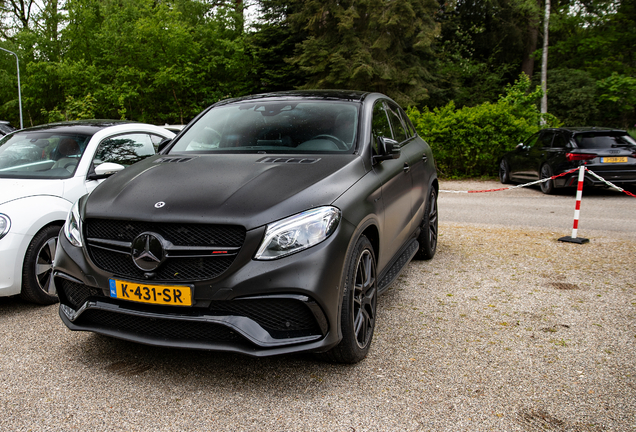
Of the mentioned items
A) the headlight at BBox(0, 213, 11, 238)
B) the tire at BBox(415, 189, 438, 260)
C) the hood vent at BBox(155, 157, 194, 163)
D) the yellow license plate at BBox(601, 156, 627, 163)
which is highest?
the hood vent at BBox(155, 157, 194, 163)

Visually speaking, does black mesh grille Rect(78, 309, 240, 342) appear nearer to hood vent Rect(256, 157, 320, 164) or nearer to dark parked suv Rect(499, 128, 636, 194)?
hood vent Rect(256, 157, 320, 164)

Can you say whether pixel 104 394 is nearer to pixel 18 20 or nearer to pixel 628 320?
pixel 628 320

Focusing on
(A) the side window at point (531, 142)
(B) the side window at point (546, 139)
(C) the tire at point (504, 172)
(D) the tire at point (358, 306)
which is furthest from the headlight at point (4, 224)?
(C) the tire at point (504, 172)

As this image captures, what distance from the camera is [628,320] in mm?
4141

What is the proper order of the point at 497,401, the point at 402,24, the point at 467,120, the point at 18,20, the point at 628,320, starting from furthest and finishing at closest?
the point at 18,20
the point at 402,24
the point at 467,120
the point at 628,320
the point at 497,401

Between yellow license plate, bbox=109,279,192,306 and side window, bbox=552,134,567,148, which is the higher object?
side window, bbox=552,134,567,148

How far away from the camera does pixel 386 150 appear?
3850mm

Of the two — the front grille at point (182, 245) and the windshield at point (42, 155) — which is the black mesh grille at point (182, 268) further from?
the windshield at point (42, 155)

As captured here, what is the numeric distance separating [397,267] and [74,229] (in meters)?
2.48

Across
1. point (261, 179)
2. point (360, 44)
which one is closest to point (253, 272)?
point (261, 179)

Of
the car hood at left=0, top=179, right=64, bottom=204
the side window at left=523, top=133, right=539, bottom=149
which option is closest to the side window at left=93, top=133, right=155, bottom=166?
the car hood at left=0, top=179, right=64, bottom=204

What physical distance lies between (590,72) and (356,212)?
29.1 m

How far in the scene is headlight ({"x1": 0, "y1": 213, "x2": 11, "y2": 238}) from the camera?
13.5 ft

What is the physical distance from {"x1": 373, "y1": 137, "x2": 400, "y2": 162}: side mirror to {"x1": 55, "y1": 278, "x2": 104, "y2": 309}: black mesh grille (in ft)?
6.92
